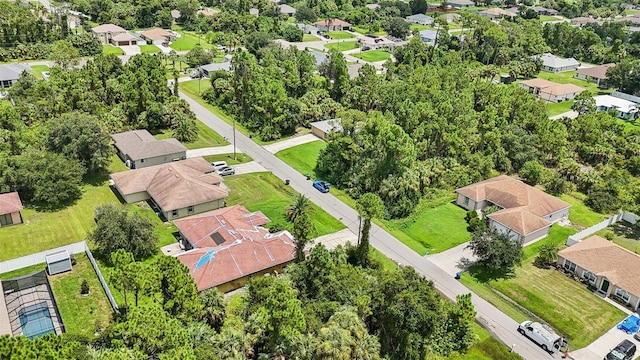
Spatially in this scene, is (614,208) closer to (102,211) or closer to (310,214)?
(310,214)

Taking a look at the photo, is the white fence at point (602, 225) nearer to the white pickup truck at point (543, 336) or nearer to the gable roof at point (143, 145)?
the white pickup truck at point (543, 336)

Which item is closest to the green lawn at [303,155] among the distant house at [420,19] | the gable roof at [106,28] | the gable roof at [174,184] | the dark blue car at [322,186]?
the dark blue car at [322,186]

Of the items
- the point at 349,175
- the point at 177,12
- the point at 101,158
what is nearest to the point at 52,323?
the point at 101,158

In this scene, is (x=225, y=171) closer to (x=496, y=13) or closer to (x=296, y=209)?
(x=296, y=209)

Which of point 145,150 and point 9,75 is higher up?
point 9,75

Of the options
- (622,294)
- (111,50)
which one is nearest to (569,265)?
(622,294)

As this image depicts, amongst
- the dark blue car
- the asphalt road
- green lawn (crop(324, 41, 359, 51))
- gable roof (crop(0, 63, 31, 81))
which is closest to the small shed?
the asphalt road
